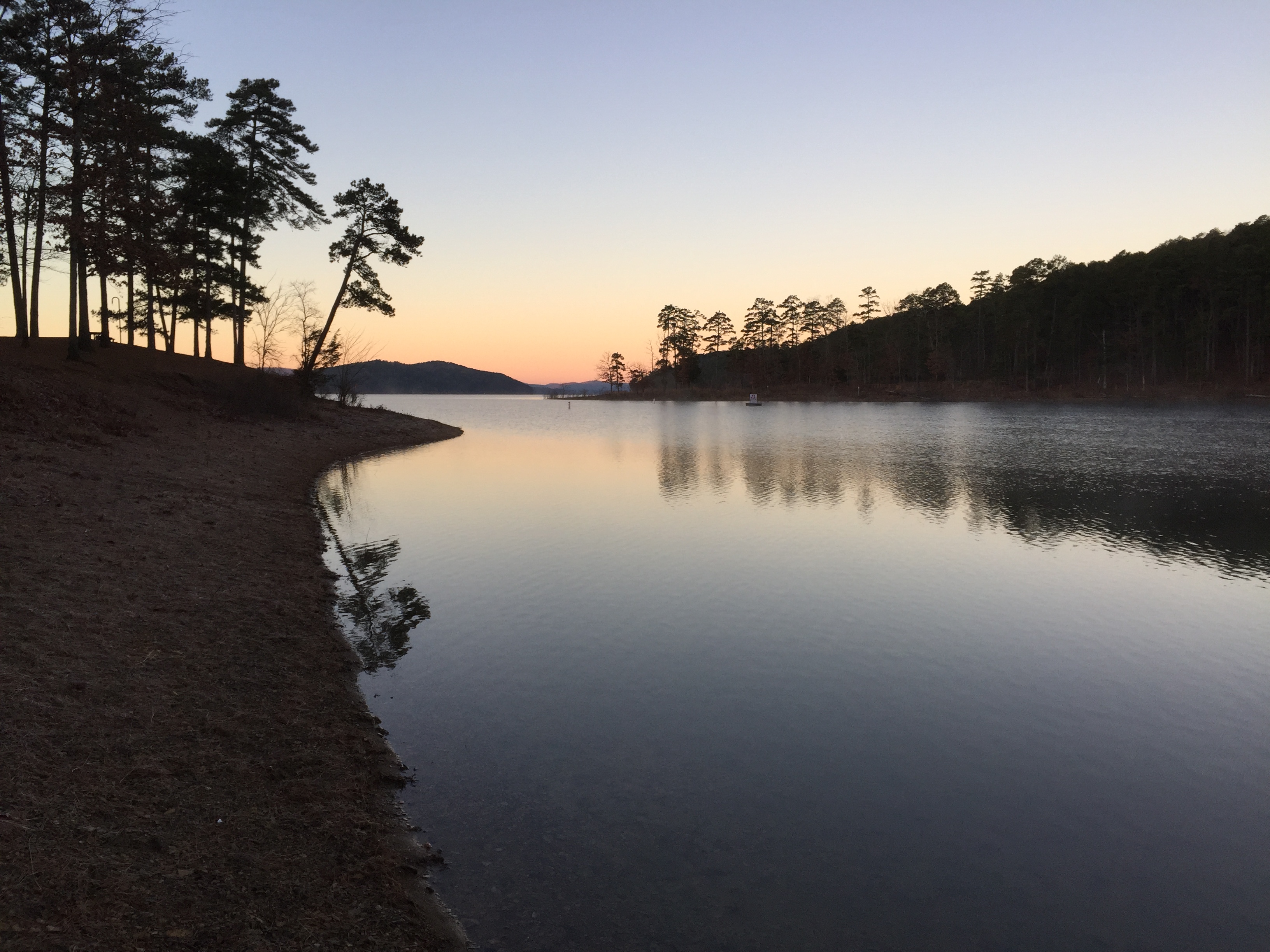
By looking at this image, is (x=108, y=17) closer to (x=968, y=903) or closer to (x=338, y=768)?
(x=338, y=768)

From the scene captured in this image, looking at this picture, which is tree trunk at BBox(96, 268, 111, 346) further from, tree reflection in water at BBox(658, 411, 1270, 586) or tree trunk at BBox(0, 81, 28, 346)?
tree reflection in water at BBox(658, 411, 1270, 586)

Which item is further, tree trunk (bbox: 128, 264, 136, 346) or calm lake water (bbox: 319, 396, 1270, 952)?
tree trunk (bbox: 128, 264, 136, 346)

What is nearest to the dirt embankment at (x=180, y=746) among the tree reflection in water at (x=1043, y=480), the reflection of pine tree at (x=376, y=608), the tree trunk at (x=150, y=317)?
the reflection of pine tree at (x=376, y=608)

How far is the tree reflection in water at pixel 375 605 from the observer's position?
10.8 meters

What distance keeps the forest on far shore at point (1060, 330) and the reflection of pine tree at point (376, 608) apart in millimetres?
109812

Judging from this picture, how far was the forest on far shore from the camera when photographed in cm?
9406

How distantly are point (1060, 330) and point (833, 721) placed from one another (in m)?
121

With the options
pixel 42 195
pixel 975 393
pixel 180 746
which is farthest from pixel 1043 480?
pixel 975 393

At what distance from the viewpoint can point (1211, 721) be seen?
8.48 metres

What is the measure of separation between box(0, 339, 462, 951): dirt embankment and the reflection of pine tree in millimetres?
365

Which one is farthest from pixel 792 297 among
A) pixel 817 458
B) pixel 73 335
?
pixel 73 335

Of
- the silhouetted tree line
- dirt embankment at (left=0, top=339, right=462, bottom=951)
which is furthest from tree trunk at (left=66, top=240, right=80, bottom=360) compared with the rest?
dirt embankment at (left=0, top=339, right=462, bottom=951)

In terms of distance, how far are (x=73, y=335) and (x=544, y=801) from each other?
119 feet

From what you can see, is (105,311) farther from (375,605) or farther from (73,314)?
(375,605)
